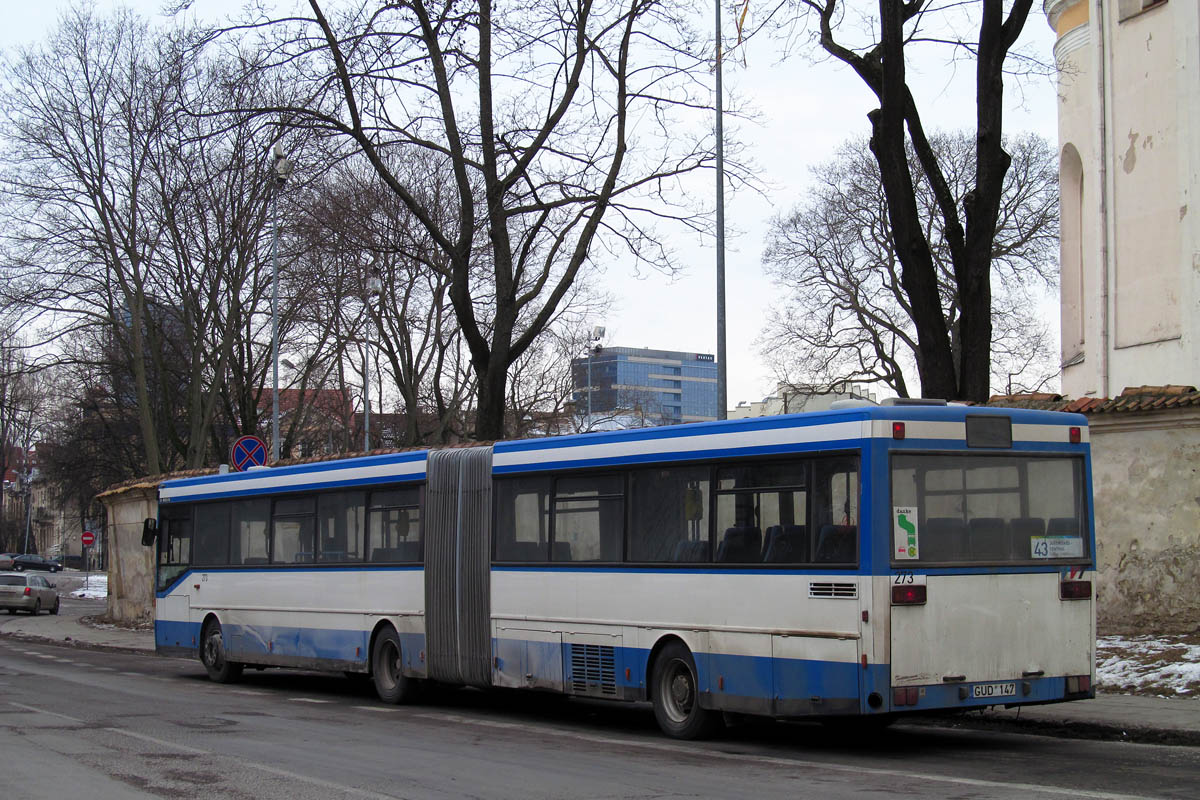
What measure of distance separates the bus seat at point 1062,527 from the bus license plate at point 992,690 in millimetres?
1362

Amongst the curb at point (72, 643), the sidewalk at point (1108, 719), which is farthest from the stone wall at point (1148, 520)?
the curb at point (72, 643)

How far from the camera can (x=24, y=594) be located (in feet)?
149

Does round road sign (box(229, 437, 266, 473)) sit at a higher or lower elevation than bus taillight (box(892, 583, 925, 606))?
higher

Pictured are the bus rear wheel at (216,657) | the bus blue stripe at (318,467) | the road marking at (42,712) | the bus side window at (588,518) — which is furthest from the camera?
the bus rear wheel at (216,657)

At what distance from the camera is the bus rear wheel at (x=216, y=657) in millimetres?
20484

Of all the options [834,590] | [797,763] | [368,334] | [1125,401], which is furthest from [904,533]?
[368,334]

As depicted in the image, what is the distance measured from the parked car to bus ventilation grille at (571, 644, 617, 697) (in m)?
36.9

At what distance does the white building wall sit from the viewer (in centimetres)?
2144

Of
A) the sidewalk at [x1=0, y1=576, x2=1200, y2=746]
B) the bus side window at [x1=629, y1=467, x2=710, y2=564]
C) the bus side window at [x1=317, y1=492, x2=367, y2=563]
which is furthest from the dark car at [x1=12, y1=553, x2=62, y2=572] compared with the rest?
the sidewalk at [x1=0, y1=576, x2=1200, y2=746]

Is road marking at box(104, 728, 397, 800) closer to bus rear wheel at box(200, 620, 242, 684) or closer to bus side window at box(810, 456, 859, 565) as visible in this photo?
bus side window at box(810, 456, 859, 565)

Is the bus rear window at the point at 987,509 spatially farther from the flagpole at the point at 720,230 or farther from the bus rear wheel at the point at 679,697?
the flagpole at the point at 720,230

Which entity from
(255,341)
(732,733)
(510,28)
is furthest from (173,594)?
(255,341)

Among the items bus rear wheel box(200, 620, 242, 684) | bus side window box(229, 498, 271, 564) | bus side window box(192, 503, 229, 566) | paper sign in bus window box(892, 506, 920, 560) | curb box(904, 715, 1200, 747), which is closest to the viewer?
paper sign in bus window box(892, 506, 920, 560)

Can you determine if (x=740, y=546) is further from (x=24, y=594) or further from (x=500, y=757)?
(x=24, y=594)
